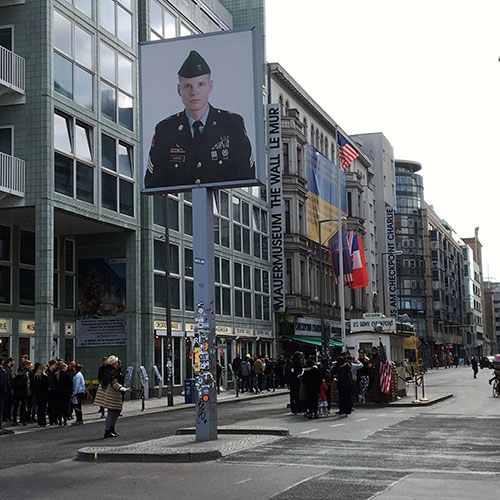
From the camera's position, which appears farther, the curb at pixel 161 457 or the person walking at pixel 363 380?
the person walking at pixel 363 380

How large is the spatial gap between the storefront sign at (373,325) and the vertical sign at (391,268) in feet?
167

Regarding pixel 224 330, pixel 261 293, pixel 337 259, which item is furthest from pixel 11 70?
pixel 337 259

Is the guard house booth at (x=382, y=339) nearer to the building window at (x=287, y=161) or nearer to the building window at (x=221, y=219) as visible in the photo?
the building window at (x=221, y=219)

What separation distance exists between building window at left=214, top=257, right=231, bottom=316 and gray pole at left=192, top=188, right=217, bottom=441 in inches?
1111

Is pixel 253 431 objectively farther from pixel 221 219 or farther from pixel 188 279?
pixel 221 219

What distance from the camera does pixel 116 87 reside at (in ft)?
117

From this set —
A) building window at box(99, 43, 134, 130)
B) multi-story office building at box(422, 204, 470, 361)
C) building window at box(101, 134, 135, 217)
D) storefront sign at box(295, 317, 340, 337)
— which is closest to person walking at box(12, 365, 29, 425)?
building window at box(101, 134, 135, 217)

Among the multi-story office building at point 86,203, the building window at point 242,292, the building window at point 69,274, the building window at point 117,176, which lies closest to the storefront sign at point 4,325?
the multi-story office building at point 86,203

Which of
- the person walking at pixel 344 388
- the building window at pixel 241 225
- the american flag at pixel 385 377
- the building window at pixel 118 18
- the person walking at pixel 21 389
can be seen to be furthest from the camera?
the building window at pixel 241 225

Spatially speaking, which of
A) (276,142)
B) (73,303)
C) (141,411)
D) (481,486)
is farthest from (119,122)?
(481,486)

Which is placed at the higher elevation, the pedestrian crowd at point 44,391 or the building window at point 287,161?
the building window at point 287,161

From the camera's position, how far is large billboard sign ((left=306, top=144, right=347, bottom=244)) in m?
57.8

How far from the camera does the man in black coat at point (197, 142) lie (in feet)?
55.0

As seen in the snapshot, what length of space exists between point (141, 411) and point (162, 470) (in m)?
16.1
